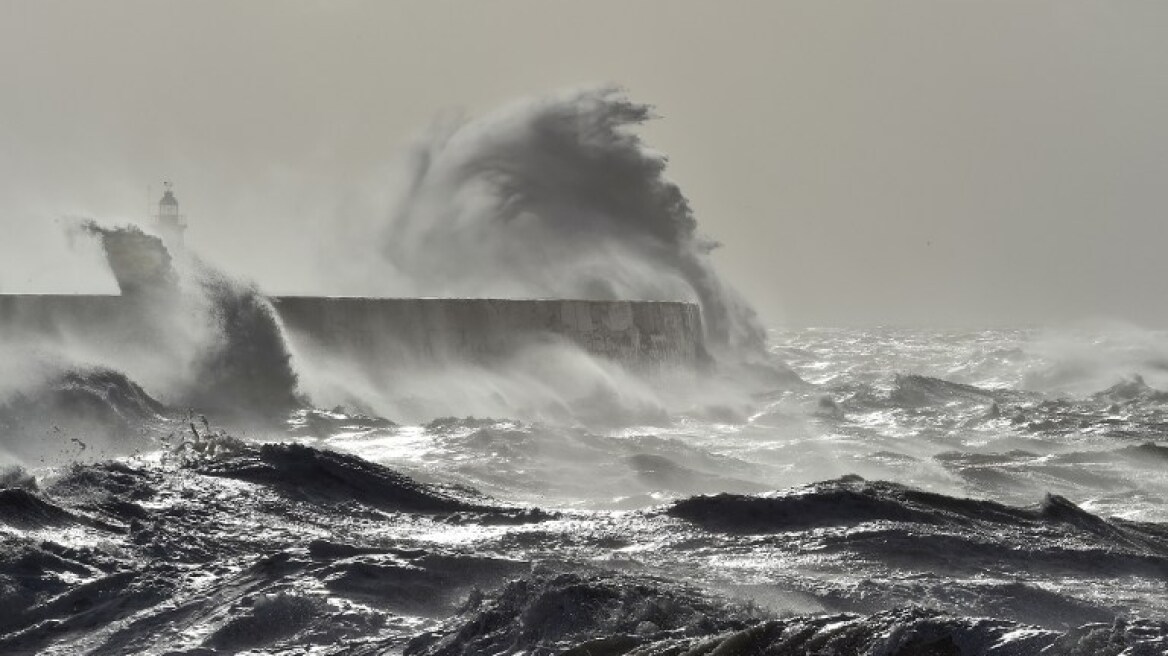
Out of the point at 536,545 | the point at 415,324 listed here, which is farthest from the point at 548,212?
the point at 536,545

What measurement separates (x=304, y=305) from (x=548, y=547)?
850 cm

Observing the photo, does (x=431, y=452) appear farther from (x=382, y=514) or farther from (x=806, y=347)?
(x=806, y=347)

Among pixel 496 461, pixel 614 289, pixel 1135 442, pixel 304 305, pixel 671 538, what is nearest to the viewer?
pixel 671 538

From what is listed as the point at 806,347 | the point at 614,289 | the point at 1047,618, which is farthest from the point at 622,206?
the point at 1047,618

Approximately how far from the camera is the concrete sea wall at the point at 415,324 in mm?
11359

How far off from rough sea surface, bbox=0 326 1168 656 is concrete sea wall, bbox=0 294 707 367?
1.13 meters

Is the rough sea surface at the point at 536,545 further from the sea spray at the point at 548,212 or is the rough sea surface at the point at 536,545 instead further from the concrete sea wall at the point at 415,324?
the sea spray at the point at 548,212

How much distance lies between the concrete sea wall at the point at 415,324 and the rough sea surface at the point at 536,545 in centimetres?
113

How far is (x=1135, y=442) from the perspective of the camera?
483 inches

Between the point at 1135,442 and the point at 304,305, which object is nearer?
the point at 1135,442

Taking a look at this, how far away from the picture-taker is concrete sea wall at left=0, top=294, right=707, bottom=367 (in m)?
11.4

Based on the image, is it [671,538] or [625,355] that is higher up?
[625,355]

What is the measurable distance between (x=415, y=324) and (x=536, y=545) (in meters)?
9.05

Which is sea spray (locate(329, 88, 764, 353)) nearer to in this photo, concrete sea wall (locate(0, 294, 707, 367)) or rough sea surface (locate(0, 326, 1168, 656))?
concrete sea wall (locate(0, 294, 707, 367))
